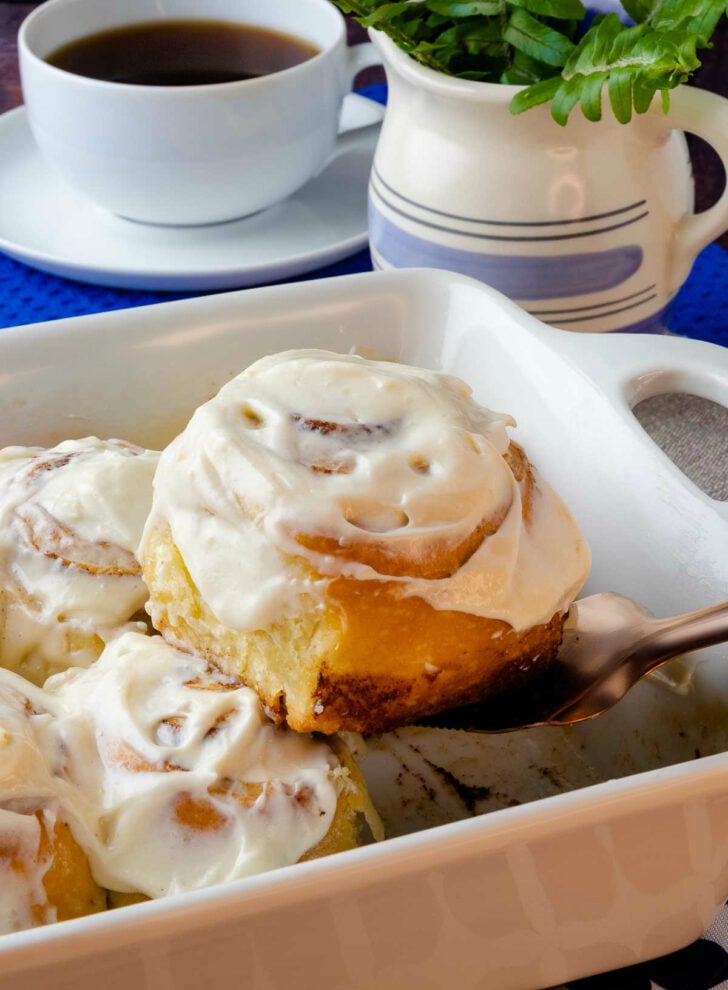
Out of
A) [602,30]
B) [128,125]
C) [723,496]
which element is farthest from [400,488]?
[128,125]

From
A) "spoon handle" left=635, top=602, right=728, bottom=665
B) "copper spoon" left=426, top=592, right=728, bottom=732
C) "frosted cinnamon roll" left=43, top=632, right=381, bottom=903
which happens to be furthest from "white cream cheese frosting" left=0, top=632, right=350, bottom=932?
"spoon handle" left=635, top=602, right=728, bottom=665

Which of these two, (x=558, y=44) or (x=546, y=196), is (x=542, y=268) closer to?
(x=546, y=196)

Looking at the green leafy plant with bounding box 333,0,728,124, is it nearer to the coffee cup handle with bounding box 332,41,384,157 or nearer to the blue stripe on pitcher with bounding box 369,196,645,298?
the blue stripe on pitcher with bounding box 369,196,645,298

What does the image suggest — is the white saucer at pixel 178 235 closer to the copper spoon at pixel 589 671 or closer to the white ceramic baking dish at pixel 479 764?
the white ceramic baking dish at pixel 479 764

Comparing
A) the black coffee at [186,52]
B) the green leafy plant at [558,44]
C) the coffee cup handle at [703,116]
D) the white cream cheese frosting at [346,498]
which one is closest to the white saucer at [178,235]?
the black coffee at [186,52]

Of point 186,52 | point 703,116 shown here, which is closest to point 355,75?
point 186,52

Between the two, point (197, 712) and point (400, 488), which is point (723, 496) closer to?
point (400, 488)
